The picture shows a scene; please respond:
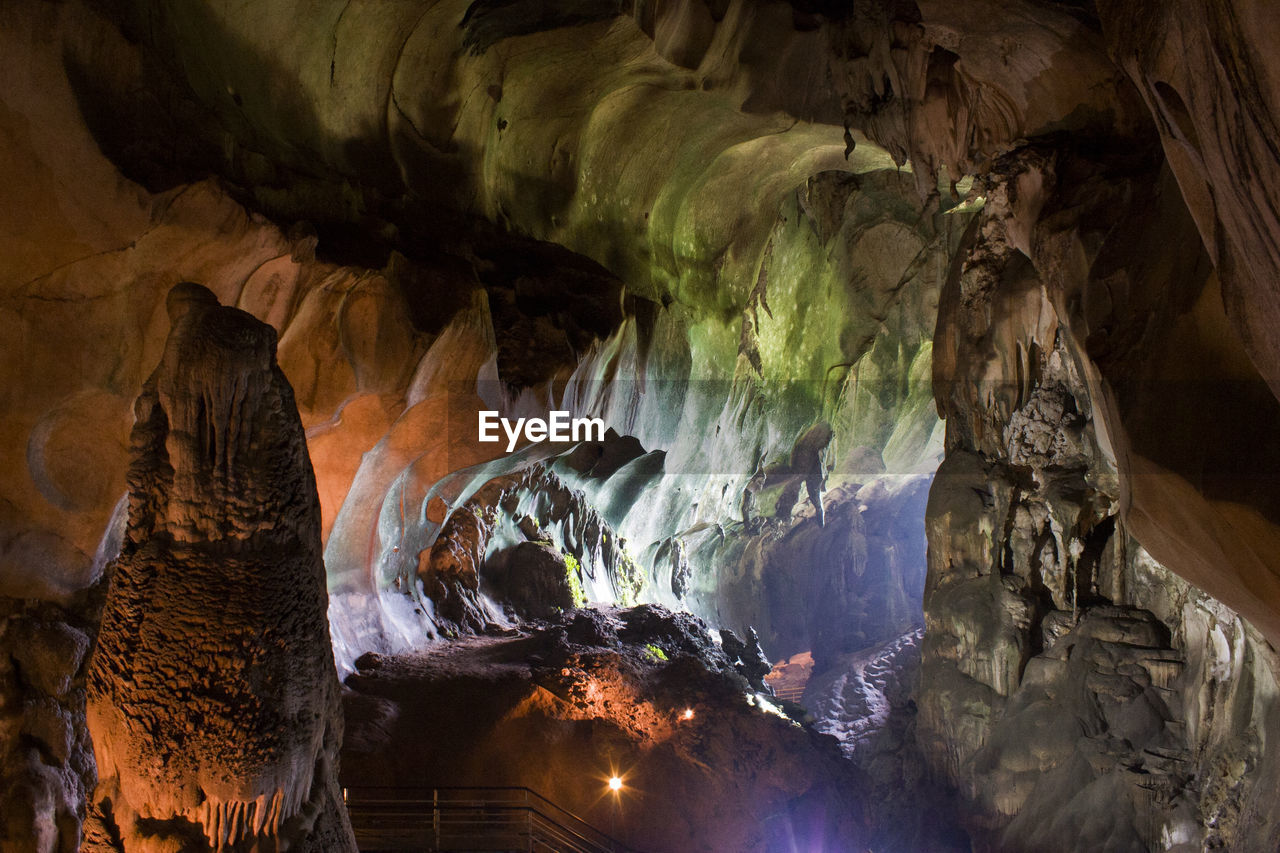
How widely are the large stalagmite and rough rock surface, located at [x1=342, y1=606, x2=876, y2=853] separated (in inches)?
166

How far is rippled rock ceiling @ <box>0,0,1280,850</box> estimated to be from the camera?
15.6ft

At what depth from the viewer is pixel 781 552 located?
22656 mm

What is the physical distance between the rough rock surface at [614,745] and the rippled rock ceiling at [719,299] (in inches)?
54.5

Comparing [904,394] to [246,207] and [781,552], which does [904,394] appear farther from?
[246,207]

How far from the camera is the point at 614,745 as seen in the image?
880cm

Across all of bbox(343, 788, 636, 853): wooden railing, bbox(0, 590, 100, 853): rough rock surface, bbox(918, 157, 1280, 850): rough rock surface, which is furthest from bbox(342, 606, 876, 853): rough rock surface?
bbox(0, 590, 100, 853): rough rock surface

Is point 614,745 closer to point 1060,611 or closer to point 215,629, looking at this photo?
point 1060,611

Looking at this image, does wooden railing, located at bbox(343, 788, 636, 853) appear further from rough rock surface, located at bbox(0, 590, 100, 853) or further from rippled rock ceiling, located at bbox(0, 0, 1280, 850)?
rippled rock ceiling, located at bbox(0, 0, 1280, 850)

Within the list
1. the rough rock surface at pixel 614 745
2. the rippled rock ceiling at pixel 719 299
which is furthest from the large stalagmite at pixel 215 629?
the rough rock surface at pixel 614 745

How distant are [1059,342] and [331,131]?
825 centimetres

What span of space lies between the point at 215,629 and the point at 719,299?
9.11m

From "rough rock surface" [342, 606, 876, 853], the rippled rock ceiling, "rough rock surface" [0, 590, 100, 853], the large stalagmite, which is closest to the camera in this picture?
the large stalagmite

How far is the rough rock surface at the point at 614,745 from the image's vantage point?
8.30 m

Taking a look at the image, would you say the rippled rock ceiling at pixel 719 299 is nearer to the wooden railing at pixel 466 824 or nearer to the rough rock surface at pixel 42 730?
the rough rock surface at pixel 42 730
